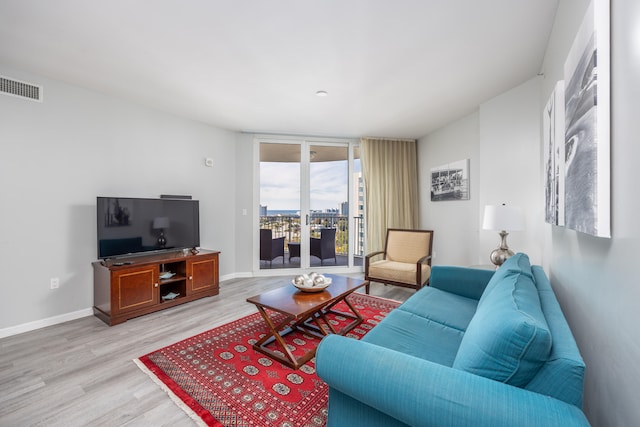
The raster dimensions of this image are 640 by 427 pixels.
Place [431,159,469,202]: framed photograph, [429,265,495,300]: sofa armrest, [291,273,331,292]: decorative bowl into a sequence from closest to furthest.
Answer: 1. [429,265,495,300]: sofa armrest
2. [291,273,331,292]: decorative bowl
3. [431,159,469,202]: framed photograph

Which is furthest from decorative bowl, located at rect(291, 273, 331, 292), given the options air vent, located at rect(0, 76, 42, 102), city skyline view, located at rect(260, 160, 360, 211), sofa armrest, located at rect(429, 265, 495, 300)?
air vent, located at rect(0, 76, 42, 102)

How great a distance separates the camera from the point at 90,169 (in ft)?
10.2

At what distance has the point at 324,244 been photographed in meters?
5.03

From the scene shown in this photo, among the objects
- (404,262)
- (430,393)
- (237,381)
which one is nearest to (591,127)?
(430,393)

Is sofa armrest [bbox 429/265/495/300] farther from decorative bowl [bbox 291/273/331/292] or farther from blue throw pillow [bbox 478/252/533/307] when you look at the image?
decorative bowl [bbox 291/273/331/292]

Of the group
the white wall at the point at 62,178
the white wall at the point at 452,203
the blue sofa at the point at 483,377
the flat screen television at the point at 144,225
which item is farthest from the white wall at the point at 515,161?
the white wall at the point at 62,178

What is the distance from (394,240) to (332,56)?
2660 mm

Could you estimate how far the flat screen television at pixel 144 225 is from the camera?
2.98 meters

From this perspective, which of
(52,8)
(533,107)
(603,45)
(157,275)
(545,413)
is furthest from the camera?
(157,275)

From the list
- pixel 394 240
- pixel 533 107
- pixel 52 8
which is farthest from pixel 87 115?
pixel 533 107

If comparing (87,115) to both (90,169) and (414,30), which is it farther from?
(414,30)

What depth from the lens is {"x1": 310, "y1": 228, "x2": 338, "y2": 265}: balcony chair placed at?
197 inches

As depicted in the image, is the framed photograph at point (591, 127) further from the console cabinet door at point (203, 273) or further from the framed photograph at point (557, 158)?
the console cabinet door at point (203, 273)

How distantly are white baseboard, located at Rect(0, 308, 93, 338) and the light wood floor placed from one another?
0.25 feet
